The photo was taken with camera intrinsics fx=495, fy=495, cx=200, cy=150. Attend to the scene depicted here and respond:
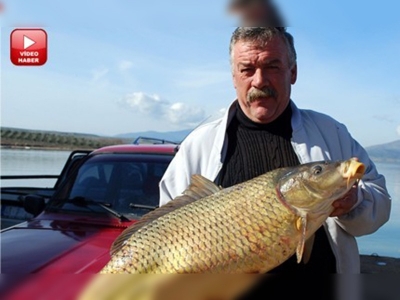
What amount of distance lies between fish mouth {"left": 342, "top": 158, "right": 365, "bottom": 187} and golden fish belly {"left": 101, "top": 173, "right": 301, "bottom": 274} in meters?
0.18

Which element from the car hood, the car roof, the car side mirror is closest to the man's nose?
the car hood

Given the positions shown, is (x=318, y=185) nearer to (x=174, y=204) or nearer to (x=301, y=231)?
(x=301, y=231)

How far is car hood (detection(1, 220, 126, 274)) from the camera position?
6.60ft

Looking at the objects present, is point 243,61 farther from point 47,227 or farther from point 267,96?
point 47,227

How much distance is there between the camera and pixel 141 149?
3.29 m

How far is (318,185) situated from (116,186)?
180 cm

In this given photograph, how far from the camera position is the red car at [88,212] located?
214cm

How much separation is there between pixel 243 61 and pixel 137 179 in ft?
4.78

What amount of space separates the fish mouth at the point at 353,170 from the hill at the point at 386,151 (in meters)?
0.38

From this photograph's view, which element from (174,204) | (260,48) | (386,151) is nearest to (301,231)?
(174,204)

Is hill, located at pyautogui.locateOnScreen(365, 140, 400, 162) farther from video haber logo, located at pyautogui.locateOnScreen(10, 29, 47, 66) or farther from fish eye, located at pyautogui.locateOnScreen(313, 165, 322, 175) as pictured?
video haber logo, located at pyautogui.locateOnScreen(10, 29, 47, 66)

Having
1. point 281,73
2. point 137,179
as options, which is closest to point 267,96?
point 281,73

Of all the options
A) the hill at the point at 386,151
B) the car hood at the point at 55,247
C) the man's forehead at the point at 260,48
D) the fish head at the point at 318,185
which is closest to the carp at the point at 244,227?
the fish head at the point at 318,185

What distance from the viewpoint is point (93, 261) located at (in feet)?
6.95
